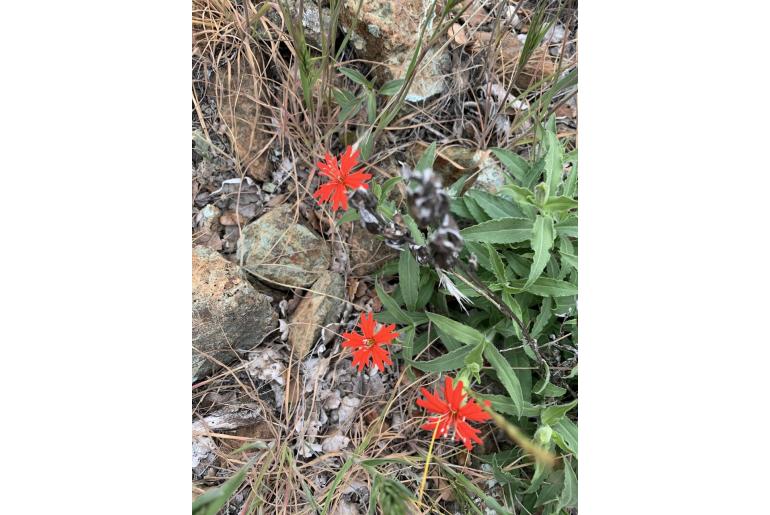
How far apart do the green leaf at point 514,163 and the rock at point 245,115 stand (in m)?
0.64

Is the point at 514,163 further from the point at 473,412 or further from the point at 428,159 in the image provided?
the point at 473,412

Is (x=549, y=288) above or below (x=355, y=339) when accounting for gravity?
above

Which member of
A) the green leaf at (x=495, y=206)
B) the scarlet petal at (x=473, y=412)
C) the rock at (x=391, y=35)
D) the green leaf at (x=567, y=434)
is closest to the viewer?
the scarlet petal at (x=473, y=412)

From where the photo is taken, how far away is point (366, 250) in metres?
1.44

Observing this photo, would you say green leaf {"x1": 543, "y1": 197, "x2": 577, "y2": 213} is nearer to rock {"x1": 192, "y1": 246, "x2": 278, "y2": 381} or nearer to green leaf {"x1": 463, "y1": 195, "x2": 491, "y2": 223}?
green leaf {"x1": 463, "y1": 195, "x2": 491, "y2": 223}

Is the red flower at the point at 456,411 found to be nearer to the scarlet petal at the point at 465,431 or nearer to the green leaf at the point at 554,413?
the scarlet petal at the point at 465,431

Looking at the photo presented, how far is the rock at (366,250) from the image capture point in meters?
1.43

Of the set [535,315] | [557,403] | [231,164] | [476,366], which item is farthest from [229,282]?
[557,403]

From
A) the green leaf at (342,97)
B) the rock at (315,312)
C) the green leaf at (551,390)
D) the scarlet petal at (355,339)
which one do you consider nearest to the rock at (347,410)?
the rock at (315,312)

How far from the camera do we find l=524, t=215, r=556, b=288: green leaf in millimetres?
1133

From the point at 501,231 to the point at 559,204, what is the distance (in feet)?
0.49

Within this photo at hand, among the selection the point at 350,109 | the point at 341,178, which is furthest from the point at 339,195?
the point at 350,109

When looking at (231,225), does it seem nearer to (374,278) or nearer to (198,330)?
(198,330)

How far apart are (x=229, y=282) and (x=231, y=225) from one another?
0.58 ft
